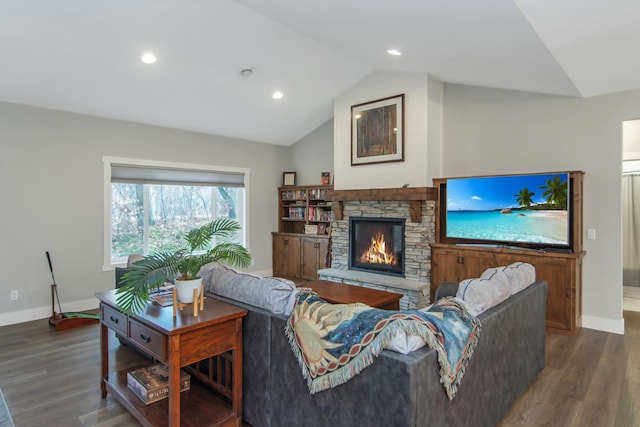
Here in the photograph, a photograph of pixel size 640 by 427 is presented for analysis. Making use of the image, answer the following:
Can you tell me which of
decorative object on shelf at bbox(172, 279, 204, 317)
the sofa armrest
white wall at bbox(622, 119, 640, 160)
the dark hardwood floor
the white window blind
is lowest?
the dark hardwood floor

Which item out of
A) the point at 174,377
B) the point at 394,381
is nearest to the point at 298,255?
the point at 174,377

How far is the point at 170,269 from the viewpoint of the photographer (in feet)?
7.64

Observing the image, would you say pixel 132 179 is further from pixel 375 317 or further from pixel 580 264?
pixel 580 264

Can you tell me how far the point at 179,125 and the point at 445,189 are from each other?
401 cm

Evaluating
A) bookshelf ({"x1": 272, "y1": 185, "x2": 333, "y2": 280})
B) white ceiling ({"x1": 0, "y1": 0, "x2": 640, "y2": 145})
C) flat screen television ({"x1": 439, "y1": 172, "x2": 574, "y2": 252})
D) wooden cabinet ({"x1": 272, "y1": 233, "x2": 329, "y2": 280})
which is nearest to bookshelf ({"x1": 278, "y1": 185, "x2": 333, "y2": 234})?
bookshelf ({"x1": 272, "y1": 185, "x2": 333, "y2": 280})

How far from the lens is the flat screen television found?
13.6ft

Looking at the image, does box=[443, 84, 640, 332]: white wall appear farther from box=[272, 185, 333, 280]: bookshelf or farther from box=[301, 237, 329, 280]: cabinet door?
box=[301, 237, 329, 280]: cabinet door

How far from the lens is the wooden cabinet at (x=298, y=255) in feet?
21.5

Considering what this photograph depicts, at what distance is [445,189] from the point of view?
505cm

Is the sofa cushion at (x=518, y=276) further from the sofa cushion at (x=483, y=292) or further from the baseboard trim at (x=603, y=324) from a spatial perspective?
the baseboard trim at (x=603, y=324)

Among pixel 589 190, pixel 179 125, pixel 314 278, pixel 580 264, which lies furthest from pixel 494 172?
pixel 179 125

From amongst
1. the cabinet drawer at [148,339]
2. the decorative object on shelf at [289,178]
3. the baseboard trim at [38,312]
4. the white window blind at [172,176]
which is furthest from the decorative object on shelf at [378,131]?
the baseboard trim at [38,312]

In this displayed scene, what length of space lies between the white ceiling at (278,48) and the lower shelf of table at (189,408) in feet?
10.2

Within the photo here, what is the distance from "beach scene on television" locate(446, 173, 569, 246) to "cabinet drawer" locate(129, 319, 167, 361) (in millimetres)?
3926
